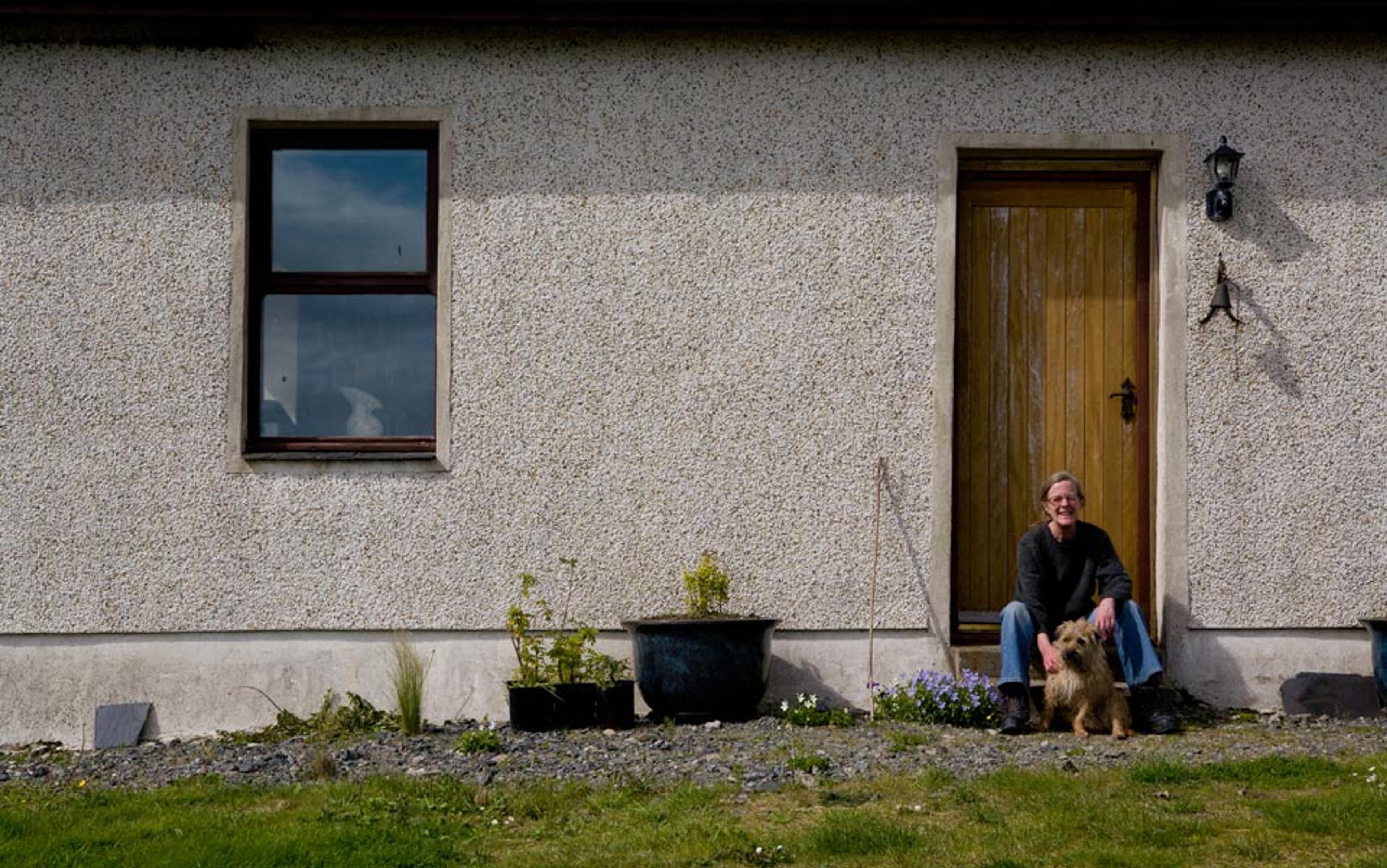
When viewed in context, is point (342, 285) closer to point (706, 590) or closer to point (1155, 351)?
point (706, 590)

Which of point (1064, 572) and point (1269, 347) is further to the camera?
point (1269, 347)

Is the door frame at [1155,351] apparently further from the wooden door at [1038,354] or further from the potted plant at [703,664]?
the potted plant at [703,664]

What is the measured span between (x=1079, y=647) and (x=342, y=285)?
388 centimetres

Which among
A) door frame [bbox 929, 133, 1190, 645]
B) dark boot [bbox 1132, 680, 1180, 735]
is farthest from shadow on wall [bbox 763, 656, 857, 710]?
dark boot [bbox 1132, 680, 1180, 735]

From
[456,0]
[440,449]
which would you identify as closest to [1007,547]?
[440,449]

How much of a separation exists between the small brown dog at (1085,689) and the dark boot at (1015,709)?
0.10m

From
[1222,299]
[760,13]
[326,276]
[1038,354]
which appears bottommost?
[1038,354]

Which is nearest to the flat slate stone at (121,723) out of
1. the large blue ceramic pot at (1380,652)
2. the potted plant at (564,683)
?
the potted plant at (564,683)

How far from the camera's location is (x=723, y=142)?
24.6 feet

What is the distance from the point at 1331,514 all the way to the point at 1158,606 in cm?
92

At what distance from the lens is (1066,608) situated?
22.9 ft

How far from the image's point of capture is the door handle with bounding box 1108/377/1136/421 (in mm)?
7656

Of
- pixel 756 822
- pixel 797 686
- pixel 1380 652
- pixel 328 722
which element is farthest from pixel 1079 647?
pixel 328 722

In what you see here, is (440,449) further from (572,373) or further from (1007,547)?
(1007,547)
